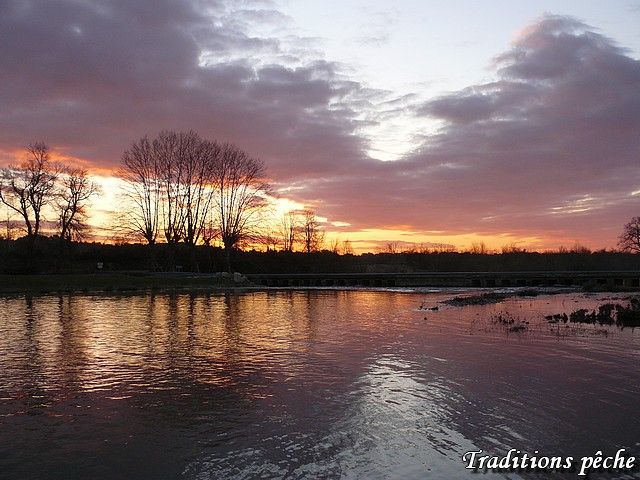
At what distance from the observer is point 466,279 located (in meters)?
58.4

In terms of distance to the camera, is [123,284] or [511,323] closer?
[511,323]

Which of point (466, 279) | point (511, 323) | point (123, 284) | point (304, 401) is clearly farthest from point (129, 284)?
point (304, 401)

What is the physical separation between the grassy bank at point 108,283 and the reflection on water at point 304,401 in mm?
28725

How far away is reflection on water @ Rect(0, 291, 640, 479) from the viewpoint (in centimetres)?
651

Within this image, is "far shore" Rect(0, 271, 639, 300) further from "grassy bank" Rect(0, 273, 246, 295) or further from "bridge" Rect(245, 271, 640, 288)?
"bridge" Rect(245, 271, 640, 288)

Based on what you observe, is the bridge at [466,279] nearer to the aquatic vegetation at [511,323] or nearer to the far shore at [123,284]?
the far shore at [123,284]

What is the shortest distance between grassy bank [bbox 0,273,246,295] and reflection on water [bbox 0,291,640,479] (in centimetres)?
2873

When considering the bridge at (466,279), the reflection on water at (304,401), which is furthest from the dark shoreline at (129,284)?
the reflection on water at (304,401)

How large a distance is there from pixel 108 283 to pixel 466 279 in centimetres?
4233

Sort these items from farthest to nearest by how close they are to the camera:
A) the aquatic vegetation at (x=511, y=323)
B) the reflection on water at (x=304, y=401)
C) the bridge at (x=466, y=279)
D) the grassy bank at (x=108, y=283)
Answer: the bridge at (x=466, y=279), the grassy bank at (x=108, y=283), the aquatic vegetation at (x=511, y=323), the reflection on water at (x=304, y=401)

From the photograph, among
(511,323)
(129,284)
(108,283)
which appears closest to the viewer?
(511,323)

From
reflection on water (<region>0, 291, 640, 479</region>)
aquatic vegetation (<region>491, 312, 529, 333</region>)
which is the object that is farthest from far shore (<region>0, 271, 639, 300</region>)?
reflection on water (<region>0, 291, 640, 479</region>)

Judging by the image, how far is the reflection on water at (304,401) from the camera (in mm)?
6508

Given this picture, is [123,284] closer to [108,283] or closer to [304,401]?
[108,283]
